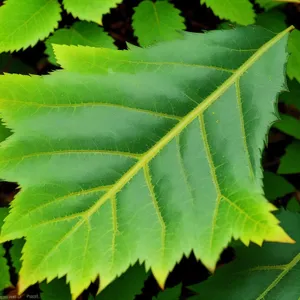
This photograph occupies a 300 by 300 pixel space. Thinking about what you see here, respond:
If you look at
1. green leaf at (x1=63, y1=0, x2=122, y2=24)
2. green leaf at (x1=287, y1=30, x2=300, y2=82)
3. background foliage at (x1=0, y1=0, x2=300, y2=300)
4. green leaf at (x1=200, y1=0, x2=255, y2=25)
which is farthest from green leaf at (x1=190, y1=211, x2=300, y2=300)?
green leaf at (x1=63, y1=0, x2=122, y2=24)

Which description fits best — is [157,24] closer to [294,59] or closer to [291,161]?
[294,59]

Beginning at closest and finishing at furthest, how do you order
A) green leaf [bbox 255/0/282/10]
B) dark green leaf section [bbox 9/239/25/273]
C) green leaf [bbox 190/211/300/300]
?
green leaf [bbox 190/211/300/300], dark green leaf section [bbox 9/239/25/273], green leaf [bbox 255/0/282/10]

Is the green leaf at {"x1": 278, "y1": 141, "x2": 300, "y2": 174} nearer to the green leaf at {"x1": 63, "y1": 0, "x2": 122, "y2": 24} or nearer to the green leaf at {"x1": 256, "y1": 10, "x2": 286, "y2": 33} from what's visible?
the green leaf at {"x1": 256, "y1": 10, "x2": 286, "y2": 33}

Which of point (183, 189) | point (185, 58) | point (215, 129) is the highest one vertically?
point (185, 58)

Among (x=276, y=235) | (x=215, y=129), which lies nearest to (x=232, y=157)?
(x=215, y=129)

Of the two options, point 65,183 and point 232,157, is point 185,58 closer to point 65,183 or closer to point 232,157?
point 232,157

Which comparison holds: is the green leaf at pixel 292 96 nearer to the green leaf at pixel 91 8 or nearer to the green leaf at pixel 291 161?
the green leaf at pixel 291 161

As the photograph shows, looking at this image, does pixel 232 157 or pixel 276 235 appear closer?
pixel 276 235
